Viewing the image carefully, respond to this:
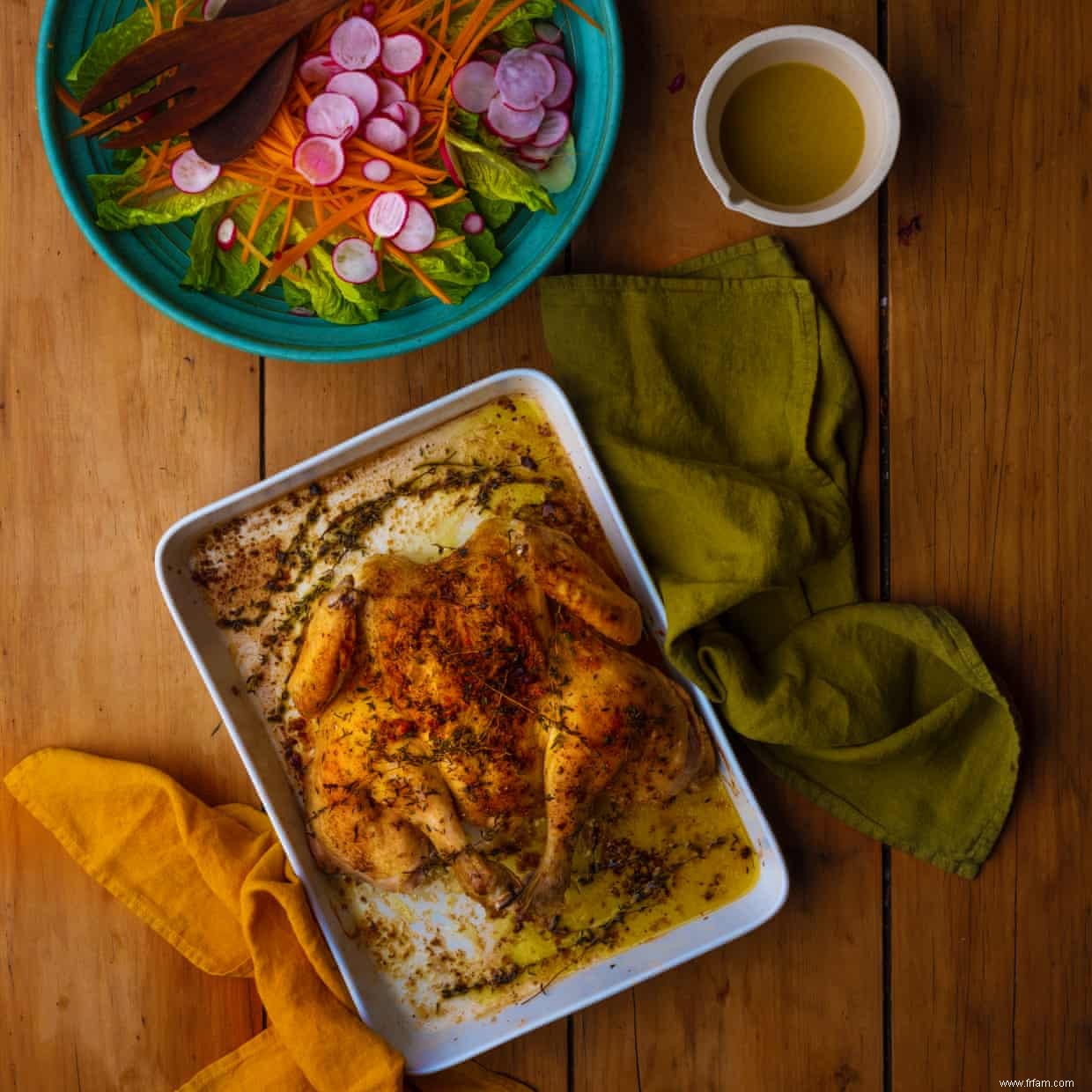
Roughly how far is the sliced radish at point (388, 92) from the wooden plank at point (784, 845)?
383 mm

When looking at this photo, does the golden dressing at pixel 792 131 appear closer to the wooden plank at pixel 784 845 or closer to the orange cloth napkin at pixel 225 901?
the wooden plank at pixel 784 845

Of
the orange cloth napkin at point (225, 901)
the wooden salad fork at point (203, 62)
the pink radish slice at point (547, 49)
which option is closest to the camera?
the wooden salad fork at point (203, 62)

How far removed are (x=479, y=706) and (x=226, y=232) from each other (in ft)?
2.63

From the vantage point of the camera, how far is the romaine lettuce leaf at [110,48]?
1.50 m

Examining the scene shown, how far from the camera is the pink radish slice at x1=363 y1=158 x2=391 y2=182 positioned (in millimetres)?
1487

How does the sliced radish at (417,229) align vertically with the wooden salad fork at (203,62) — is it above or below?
below

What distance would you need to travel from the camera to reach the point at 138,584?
178 cm

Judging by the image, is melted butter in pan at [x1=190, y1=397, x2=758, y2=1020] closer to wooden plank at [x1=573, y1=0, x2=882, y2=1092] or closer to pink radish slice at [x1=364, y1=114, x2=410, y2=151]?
wooden plank at [x1=573, y1=0, x2=882, y2=1092]

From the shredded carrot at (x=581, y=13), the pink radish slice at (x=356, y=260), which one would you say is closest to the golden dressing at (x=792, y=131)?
the shredded carrot at (x=581, y=13)

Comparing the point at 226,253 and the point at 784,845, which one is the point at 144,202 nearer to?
the point at 226,253

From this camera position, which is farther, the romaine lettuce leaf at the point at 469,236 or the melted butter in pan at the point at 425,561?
the melted butter in pan at the point at 425,561

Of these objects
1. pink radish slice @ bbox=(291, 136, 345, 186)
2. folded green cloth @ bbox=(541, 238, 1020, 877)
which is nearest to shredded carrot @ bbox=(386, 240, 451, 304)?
pink radish slice @ bbox=(291, 136, 345, 186)

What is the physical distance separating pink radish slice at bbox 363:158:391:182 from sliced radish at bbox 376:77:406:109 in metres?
0.08

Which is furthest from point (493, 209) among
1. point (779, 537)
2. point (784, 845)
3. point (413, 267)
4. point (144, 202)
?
point (784, 845)
